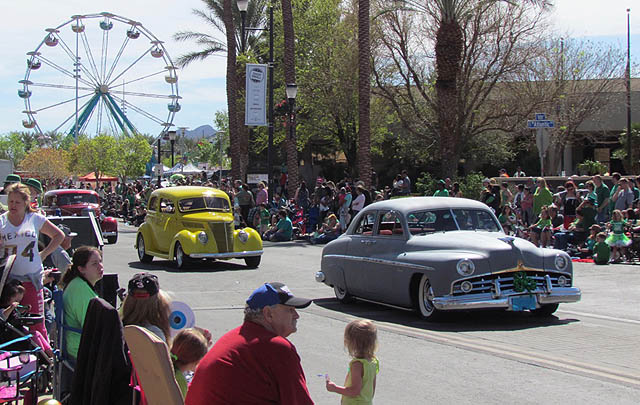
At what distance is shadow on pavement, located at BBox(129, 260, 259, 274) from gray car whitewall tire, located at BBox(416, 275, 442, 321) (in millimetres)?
7612

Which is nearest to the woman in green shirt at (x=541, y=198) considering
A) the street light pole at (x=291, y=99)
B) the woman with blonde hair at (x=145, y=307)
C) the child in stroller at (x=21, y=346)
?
the street light pole at (x=291, y=99)

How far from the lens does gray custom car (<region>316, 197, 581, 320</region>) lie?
10156 mm

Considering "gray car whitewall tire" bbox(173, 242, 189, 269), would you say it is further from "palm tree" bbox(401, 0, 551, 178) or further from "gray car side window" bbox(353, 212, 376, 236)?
"palm tree" bbox(401, 0, 551, 178)

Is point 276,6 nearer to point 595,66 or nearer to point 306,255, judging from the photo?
point 595,66

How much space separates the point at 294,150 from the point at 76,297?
26.4 meters

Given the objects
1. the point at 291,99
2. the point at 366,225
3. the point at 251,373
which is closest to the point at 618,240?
the point at 366,225

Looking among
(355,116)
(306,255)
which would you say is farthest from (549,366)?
(355,116)

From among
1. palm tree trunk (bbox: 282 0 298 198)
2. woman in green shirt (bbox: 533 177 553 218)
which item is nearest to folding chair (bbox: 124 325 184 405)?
woman in green shirt (bbox: 533 177 553 218)

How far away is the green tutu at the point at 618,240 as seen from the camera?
1697 cm

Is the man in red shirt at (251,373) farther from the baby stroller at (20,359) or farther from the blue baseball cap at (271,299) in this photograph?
the baby stroller at (20,359)

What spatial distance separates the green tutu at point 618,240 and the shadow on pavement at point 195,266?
7740mm

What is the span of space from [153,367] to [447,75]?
25059 mm

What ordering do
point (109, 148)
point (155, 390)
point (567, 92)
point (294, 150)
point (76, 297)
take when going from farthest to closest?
point (109, 148) → point (567, 92) → point (294, 150) → point (76, 297) → point (155, 390)

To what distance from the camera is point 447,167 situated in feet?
97.3
